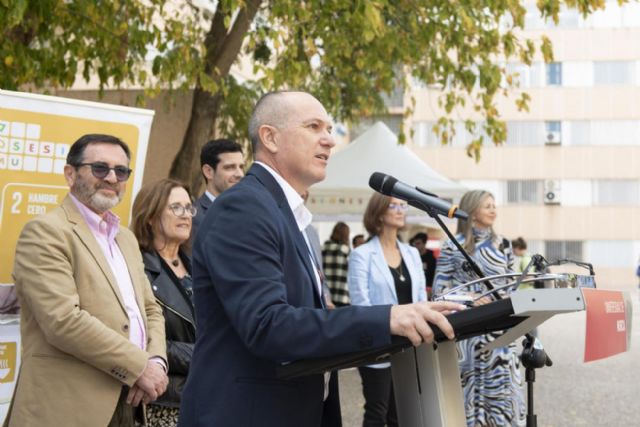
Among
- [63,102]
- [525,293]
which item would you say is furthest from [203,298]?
[63,102]

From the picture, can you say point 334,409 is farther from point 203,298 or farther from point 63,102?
point 63,102

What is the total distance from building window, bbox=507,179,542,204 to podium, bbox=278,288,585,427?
42.9 metres

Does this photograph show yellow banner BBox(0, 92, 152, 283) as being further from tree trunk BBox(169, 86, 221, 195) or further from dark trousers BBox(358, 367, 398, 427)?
tree trunk BBox(169, 86, 221, 195)

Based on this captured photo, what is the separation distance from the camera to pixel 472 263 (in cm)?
322

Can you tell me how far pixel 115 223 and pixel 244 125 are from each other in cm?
871

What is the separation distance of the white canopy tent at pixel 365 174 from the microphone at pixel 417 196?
375 inches

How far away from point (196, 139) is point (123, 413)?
6.82 metres

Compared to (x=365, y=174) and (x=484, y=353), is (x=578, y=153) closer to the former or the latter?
(x=365, y=174)

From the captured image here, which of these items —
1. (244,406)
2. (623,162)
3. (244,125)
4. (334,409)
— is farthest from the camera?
(623,162)

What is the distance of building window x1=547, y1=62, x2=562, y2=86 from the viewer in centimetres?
4534

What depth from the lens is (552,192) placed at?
44.3 metres

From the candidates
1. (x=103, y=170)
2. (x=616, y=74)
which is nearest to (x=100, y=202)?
(x=103, y=170)

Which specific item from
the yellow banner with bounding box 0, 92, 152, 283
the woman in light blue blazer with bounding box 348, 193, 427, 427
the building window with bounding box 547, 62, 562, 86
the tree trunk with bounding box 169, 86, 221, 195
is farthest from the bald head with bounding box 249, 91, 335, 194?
the building window with bounding box 547, 62, 562, 86

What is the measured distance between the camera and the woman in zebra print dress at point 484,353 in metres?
6.57
